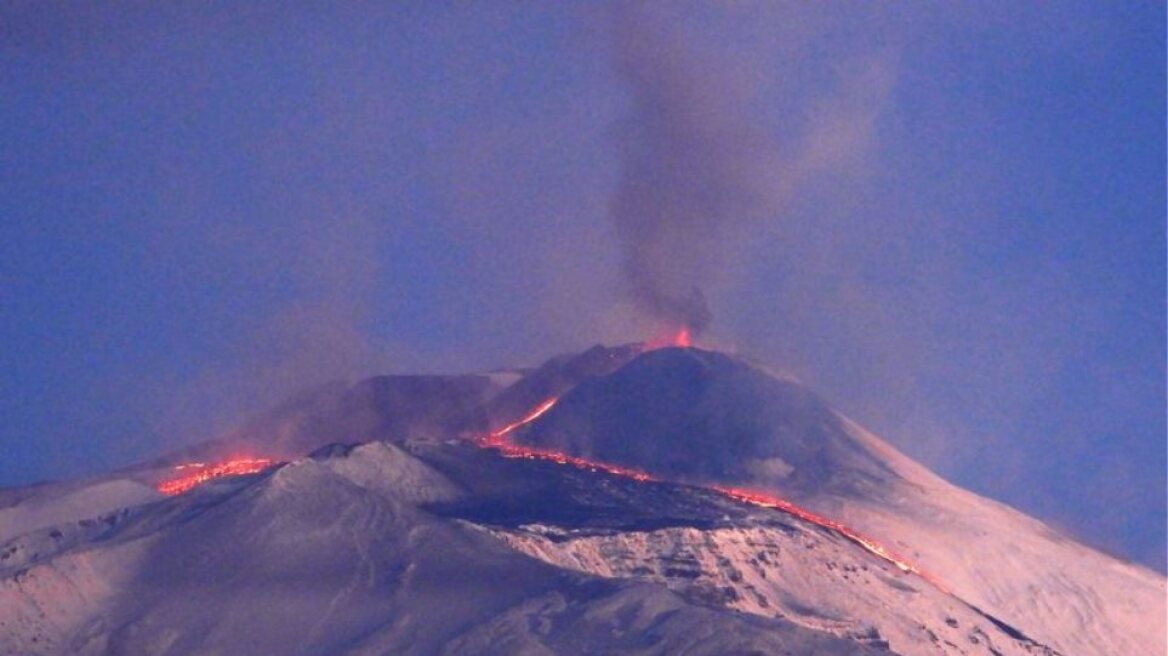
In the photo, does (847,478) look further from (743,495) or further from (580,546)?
(580,546)

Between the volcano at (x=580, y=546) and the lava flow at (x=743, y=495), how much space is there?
0.34 metres

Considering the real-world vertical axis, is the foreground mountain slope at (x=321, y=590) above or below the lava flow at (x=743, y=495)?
below

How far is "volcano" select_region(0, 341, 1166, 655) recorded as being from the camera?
76.1 metres

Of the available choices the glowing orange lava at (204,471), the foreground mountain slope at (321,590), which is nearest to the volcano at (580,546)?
the foreground mountain slope at (321,590)

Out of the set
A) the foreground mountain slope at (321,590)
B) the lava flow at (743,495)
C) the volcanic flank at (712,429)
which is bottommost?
the foreground mountain slope at (321,590)

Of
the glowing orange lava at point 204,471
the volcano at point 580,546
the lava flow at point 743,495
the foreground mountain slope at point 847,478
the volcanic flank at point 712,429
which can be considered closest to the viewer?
the volcano at point 580,546

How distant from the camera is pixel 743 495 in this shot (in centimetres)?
10725


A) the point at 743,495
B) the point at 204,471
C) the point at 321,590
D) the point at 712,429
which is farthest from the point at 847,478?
the point at 321,590

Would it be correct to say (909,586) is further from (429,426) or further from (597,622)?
(429,426)

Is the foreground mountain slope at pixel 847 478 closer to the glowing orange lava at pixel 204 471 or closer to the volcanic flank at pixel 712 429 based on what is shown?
the volcanic flank at pixel 712 429

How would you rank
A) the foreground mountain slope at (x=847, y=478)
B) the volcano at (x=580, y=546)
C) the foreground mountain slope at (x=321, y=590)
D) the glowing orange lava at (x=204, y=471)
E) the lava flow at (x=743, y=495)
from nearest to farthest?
the foreground mountain slope at (x=321, y=590) < the volcano at (x=580, y=546) < the lava flow at (x=743, y=495) < the foreground mountain slope at (x=847, y=478) < the glowing orange lava at (x=204, y=471)

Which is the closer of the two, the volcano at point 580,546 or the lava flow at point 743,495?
the volcano at point 580,546

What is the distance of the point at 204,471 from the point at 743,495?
28659mm

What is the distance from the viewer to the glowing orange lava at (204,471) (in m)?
107
